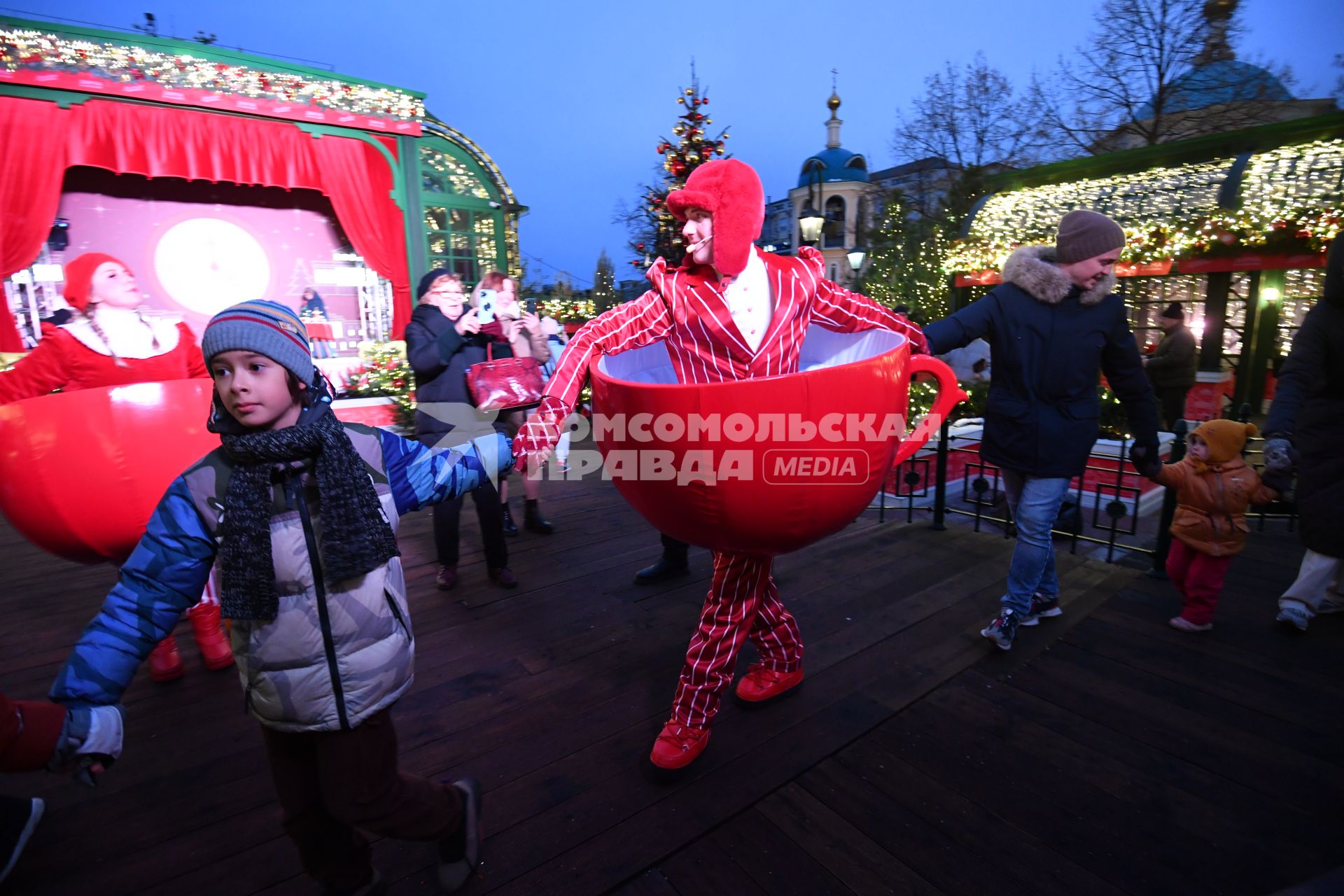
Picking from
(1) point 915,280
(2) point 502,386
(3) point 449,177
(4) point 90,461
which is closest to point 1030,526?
(2) point 502,386

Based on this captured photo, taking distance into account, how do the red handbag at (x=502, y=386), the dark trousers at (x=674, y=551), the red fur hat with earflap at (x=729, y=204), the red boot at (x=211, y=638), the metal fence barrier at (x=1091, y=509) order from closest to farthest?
1. the red fur hat with earflap at (x=729, y=204)
2. the red boot at (x=211, y=638)
3. the red handbag at (x=502, y=386)
4. the metal fence barrier at (x=1091, y=509)
5. the dark trousers at (x=674, y=551)

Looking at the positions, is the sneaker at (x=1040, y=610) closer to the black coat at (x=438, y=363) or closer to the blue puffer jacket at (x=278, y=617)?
the blue puffer jacket at (x=278, y=617)

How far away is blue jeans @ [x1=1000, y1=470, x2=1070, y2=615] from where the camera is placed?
8.04ft

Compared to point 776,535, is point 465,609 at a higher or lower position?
lower

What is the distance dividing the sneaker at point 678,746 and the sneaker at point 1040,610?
1.68 metres

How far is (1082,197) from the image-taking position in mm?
9055

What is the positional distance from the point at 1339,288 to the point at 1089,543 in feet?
6.45

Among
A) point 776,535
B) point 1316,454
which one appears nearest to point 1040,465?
point 1316,454

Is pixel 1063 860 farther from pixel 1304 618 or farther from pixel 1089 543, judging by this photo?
pixel 1089 543

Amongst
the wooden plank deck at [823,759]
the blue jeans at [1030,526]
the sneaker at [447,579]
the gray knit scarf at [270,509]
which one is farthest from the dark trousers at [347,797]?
the blue jeans at [1030,526]

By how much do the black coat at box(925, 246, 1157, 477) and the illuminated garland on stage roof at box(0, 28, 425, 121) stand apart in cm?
904

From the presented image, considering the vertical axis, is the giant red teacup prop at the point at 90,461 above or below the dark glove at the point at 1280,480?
above

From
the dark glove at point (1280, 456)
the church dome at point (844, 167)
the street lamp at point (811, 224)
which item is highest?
the church dome at point (844, 167)

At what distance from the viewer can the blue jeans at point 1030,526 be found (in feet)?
8.04
